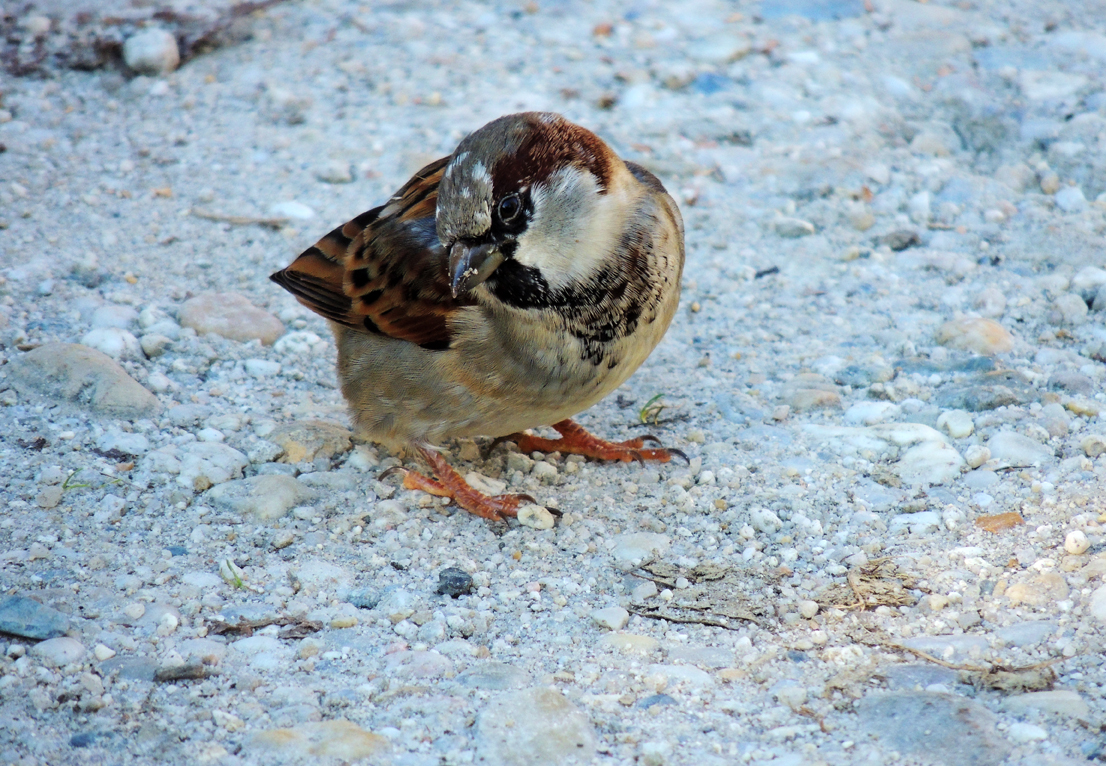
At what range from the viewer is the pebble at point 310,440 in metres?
3.94

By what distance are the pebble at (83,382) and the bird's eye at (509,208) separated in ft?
5.37

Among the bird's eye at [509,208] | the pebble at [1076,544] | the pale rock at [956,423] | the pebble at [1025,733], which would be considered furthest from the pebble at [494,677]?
the pale rock at [956,423]

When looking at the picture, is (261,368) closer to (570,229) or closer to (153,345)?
(153,345)

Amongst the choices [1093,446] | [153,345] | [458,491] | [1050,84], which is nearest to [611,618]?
[458,491]

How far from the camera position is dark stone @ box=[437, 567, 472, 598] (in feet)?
10.7

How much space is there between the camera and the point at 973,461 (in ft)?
12.1

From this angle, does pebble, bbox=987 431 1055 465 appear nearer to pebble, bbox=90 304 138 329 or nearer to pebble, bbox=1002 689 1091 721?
pebble, bbox=1002 689 1091 721

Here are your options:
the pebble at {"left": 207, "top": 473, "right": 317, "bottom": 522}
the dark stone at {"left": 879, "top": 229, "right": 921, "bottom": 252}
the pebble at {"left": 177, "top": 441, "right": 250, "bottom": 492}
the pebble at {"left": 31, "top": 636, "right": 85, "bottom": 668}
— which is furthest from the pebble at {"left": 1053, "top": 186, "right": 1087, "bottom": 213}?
the pebble at {"left": 31, "top": 636, "right": 85, "bottom": 668}

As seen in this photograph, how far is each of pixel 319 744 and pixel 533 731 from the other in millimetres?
495

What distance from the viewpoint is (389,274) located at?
3836 millimetres

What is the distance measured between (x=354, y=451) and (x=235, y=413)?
0.49m

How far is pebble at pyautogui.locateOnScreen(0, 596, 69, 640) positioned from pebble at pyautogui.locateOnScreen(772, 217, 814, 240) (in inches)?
142

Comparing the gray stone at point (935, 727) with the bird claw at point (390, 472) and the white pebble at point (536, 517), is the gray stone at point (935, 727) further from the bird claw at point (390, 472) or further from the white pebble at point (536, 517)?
the bird claw at point (390, 472)

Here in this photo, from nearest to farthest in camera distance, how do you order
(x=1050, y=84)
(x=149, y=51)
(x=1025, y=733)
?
1. (x=1025, y=733)
2. (x=1050, y=84)
3. (x=149, y=51)
